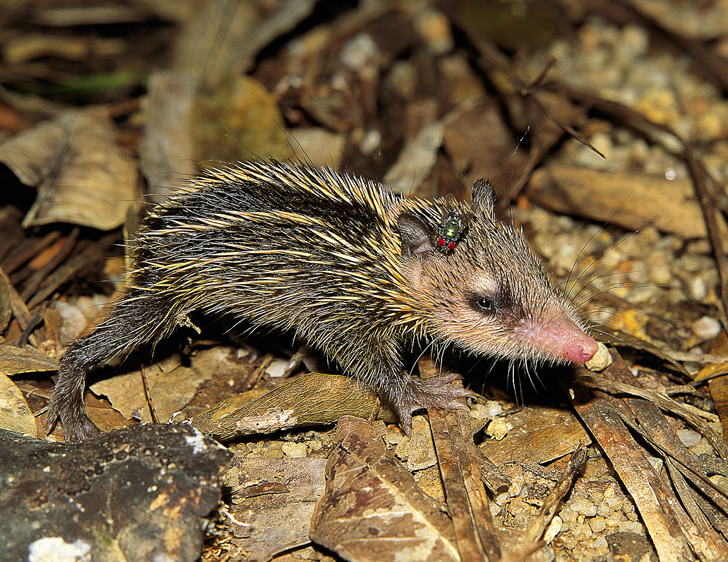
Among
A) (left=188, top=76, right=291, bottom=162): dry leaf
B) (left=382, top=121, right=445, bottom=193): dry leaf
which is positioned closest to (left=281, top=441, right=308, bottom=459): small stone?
(left=382, top=121, right=445, bottom=193): dry leaf

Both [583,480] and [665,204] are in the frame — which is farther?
[665,204]

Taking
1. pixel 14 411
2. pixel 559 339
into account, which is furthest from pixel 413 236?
pixel 14 411

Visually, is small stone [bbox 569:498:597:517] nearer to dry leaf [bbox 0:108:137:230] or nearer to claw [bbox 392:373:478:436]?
claw [bbox 392:373:478:436]

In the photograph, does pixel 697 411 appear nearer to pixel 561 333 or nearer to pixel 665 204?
pixel 561 333

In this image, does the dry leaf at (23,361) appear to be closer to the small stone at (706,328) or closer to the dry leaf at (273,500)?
the dry leaf at (273,500)

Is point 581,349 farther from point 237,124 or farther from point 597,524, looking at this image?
point 237,124

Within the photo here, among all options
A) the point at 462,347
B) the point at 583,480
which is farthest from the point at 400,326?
the point at 583,480
